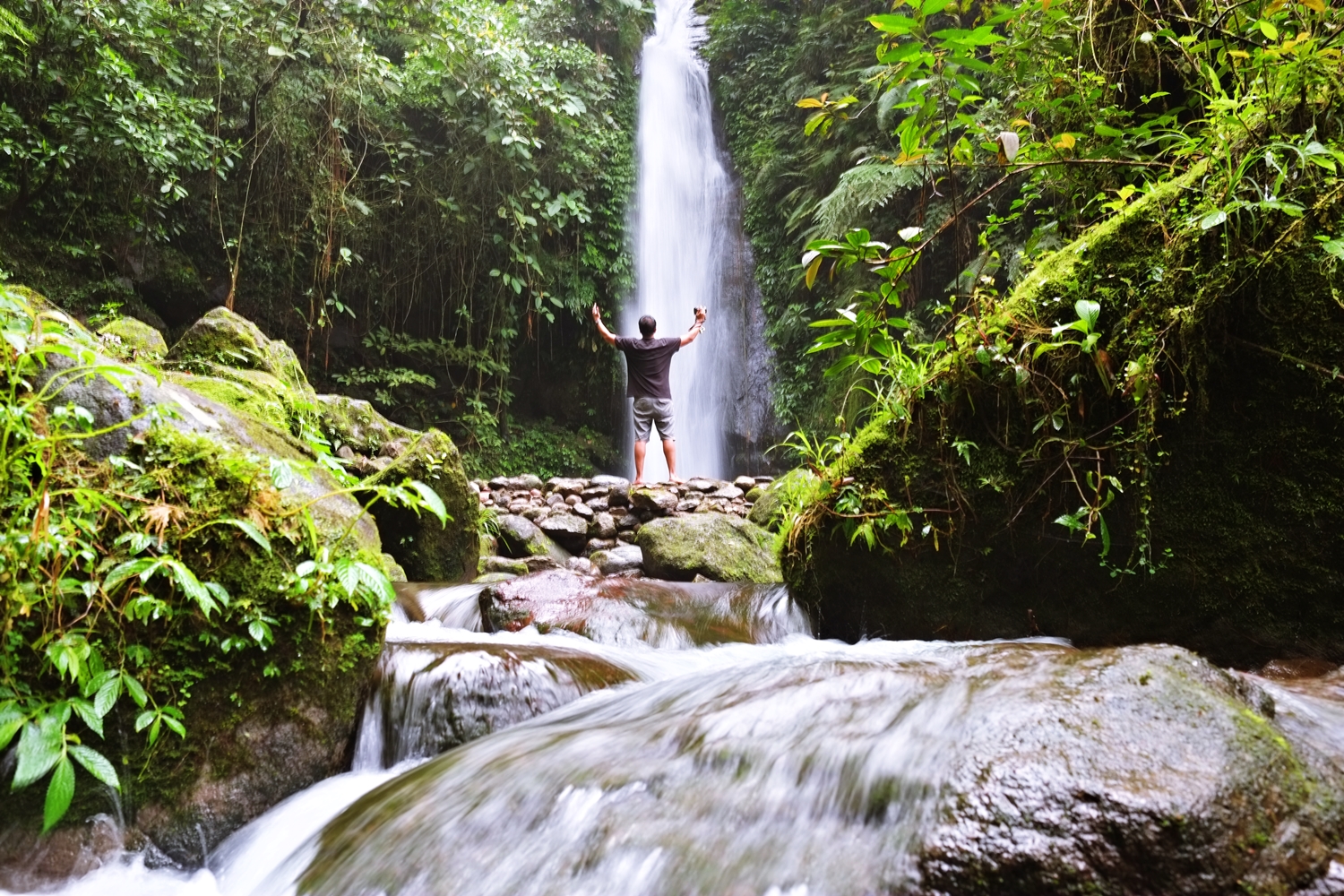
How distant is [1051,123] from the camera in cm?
375

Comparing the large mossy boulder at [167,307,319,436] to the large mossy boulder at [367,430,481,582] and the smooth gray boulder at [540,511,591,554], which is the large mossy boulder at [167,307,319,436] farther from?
the smooth gray boulder at [540,511,591,554]

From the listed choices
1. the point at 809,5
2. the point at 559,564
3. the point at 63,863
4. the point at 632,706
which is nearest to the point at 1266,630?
the point at 632,706

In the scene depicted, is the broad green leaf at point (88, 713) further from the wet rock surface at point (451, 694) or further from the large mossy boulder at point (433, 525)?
the large mossy boulder at point (433, 525)

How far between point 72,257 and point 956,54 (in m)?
9.53

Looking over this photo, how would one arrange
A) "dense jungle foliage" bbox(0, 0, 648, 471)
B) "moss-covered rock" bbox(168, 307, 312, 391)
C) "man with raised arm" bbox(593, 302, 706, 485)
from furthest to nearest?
"man with raised arm" bbox(593, 302, 706, 485), "dense jungle foliage" bbox(0, 0, 648, 471), "moss-covered rock" bbox(168, 307, 312, 391)

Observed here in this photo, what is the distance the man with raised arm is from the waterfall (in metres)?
2.41

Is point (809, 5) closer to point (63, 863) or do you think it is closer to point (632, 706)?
point (632, 706)

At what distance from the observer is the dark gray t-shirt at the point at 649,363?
8750 mm

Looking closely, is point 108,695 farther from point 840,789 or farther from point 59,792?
point 840,789

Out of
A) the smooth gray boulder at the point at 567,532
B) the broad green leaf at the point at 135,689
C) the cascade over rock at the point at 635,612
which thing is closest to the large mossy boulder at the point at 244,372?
the cascade over rock at the point at 635,612

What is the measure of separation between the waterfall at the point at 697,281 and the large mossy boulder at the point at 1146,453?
8.31 metres

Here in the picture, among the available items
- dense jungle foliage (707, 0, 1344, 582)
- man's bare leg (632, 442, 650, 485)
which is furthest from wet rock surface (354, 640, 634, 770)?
man's bare leg (632, 442, 650, 485)

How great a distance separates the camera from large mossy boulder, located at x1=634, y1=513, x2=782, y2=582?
5.24 metres

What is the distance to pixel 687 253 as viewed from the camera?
41.7ft
